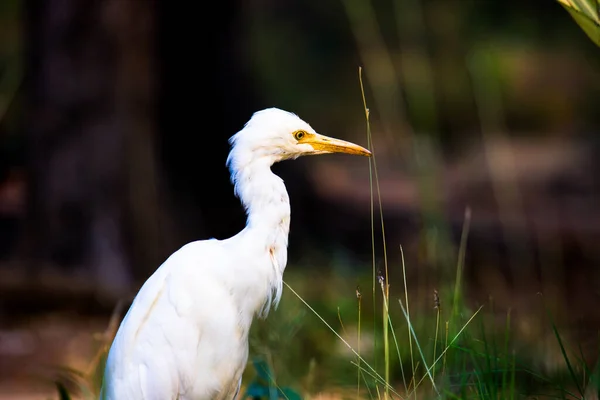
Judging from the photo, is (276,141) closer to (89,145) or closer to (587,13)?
(587,13)

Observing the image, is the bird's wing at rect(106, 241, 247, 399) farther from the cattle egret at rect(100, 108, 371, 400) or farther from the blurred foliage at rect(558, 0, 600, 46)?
the blurred foliage at rect(558, 0, 600, 46)

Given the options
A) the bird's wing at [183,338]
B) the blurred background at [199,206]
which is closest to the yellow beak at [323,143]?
the blurred background at [199,206]

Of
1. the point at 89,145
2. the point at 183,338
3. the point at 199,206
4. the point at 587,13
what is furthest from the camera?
the point at 199,206

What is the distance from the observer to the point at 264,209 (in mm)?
2375

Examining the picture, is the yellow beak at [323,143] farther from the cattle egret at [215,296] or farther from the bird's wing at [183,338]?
the bird's wing at [183,338]

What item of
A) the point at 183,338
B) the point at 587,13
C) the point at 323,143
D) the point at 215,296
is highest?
the point at 587,13

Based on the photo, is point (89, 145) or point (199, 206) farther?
point (199, 206)

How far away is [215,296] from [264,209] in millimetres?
282

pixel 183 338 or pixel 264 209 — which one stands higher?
pixel 264 209

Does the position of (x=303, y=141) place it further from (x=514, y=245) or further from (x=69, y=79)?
(x=514, y=245)

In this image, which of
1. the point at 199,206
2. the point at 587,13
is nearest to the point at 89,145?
the point at 199,206

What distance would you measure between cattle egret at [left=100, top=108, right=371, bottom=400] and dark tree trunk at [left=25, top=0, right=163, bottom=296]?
2.33 metres

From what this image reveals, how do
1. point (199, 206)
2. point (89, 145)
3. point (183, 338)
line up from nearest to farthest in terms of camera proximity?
point (183, 338) < point (89, 145) < point (199, 206)

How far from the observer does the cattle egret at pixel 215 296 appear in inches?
93.2
